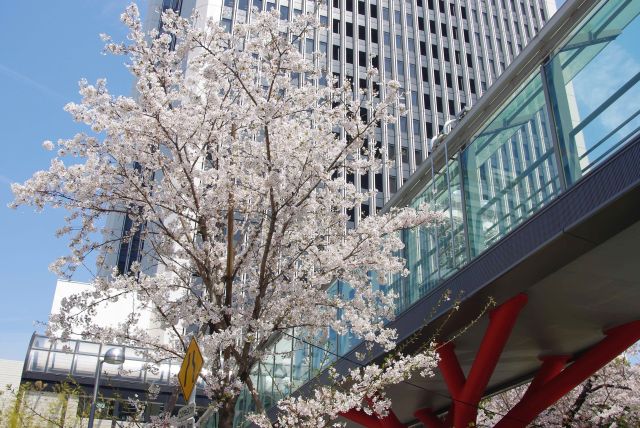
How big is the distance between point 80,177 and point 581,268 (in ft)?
24.4

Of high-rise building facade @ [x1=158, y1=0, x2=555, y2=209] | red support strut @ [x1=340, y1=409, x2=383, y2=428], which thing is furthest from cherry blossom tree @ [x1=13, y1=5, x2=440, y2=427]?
high-rise building facade @ [x1=158, y1=0, x2=555, y2=209]

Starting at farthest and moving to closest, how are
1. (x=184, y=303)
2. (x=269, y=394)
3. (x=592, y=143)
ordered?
(x=269, y=394), (x=184, y=303), (x=592, y=143)

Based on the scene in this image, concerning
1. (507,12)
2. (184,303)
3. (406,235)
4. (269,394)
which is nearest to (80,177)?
(184,303)

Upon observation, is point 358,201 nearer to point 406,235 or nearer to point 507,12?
point 406,235

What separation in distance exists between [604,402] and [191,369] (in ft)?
43.7

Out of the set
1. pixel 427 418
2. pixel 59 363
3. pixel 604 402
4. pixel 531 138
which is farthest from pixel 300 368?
pixel 59 363

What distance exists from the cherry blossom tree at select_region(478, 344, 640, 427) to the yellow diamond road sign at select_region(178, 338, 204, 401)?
35.3 ft

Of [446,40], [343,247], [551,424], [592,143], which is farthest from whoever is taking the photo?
[446,40]

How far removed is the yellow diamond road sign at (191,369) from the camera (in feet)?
24.2

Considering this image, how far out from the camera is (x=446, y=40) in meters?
65.7

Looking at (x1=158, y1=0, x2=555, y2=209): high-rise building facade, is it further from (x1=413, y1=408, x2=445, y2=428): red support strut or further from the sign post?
the sign post

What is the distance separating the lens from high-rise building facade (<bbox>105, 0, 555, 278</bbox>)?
57.8 meters

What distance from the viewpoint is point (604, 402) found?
57.1 ft

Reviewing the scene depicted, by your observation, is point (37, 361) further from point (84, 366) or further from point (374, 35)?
point (374, 35)
